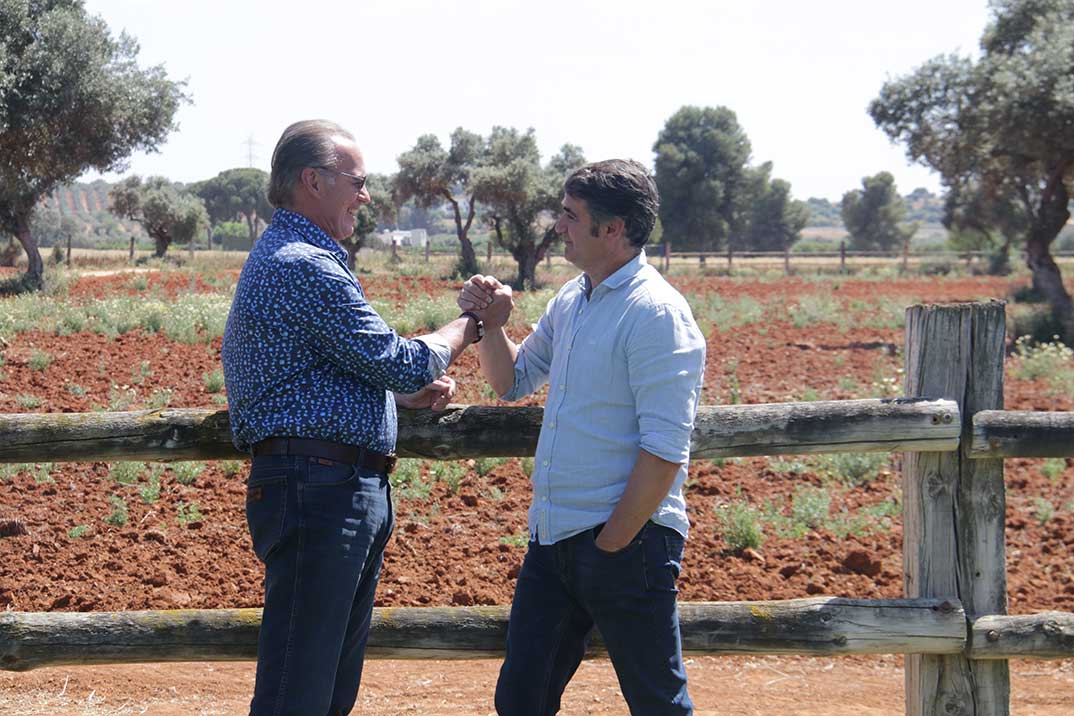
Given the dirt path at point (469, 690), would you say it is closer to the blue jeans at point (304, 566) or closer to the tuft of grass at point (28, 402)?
the blue jeans at point (304, 566)

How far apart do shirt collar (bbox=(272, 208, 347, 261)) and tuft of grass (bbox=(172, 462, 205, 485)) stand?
4.76 metres

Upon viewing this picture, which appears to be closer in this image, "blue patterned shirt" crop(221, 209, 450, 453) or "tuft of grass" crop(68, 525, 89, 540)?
"blue patterned shirt" crop(221, 209, 450, 453)

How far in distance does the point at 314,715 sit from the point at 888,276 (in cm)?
3909

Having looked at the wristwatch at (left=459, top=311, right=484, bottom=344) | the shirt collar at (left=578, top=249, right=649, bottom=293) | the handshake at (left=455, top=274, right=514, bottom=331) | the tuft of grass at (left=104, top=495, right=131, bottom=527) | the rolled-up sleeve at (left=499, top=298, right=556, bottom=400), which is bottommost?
the tuft of grass at (left=104, top=495, right=131, bottom=527)

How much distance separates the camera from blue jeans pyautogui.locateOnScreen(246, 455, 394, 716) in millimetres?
2566

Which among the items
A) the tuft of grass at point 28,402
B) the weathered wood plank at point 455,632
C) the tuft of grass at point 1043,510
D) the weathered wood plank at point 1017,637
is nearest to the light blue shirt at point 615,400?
the weathered wood plank at point 455,632

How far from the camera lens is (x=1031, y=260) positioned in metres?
21.6

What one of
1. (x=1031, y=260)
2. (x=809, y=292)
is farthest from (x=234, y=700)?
(x=809, y=292)

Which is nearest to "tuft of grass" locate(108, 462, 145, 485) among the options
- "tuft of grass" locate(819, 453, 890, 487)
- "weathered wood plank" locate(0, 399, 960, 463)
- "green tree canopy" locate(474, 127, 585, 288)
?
"weathered wood plank" locate(0, 399, 960, 463)

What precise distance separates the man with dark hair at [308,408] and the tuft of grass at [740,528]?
4.05m

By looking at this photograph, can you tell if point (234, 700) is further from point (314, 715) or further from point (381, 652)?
point (314, 715)

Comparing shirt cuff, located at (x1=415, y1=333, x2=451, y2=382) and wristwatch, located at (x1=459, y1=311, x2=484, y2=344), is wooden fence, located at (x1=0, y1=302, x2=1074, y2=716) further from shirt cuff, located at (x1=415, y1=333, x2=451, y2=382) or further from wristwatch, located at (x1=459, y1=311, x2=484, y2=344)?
shirt cuff, located at (x1=415, y1=333, x2=451, y2=382)

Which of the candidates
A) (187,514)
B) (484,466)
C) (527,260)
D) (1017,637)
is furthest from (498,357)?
(527,260)

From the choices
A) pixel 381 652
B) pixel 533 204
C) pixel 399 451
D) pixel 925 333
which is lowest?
pixel 381 652
